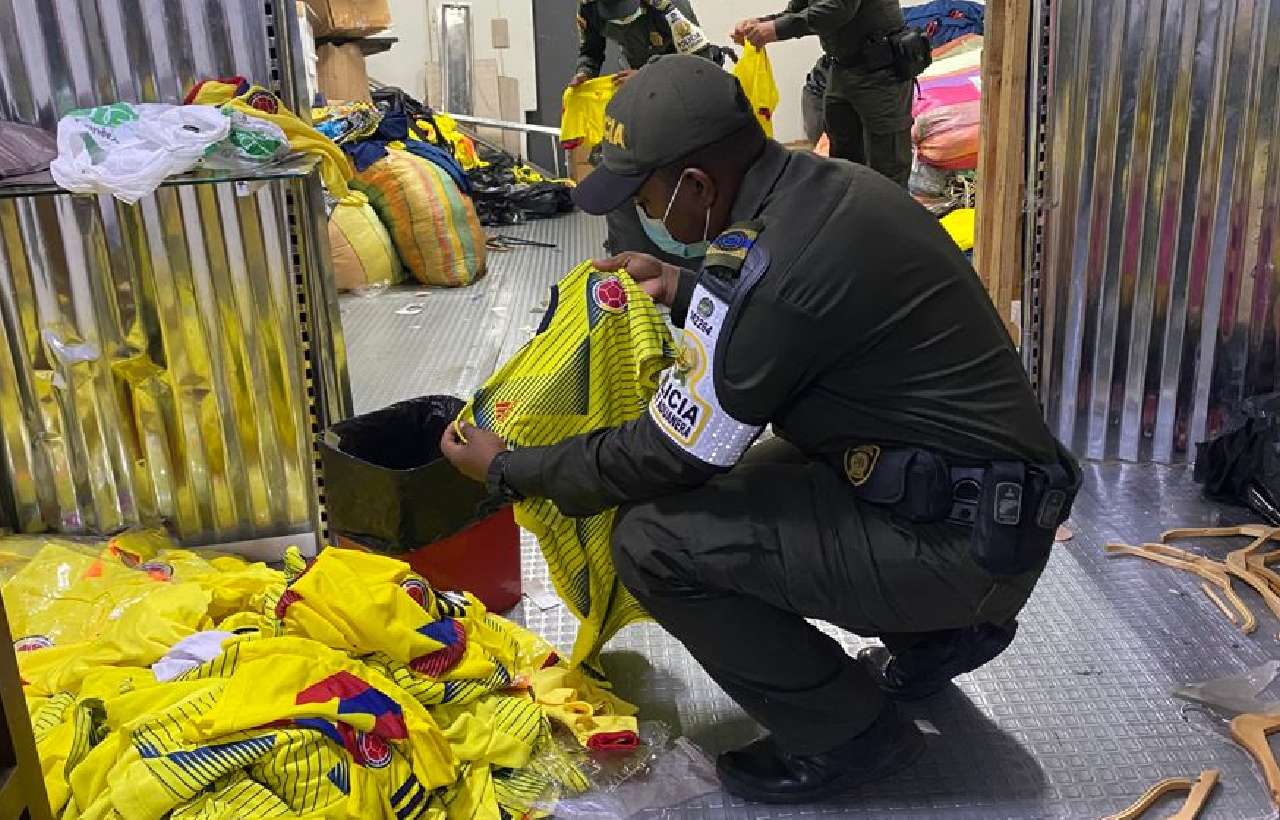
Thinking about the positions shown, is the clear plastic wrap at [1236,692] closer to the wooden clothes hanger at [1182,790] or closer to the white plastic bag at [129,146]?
the wooden clothes hanger at [1182,790]

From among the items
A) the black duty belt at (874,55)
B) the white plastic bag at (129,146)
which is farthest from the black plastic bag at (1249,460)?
the white plastic bag at (129,146)

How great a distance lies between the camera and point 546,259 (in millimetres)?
5547

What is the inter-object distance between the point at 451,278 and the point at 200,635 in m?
3.34

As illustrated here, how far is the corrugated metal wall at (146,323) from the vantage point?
6.75ft

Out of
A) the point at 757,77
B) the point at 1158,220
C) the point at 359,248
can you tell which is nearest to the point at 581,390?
the point at 1158,220

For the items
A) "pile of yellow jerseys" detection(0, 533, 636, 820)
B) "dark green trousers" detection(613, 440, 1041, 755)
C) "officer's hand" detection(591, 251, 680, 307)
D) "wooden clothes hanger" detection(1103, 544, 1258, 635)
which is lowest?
"wooden clothes hanger" detection(1103, 544, 1258, 635)

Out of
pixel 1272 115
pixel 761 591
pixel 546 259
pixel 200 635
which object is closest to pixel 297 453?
pixel 200 635

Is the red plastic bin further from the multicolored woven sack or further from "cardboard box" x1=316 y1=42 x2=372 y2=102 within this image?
"cardboard box" x1=316 y1=42 x2=372 y2=102

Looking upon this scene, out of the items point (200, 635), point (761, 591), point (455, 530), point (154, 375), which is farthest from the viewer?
point (154, 375)

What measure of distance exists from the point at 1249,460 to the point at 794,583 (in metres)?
1.54

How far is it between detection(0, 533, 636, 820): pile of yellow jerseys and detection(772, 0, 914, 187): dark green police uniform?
8.10 feet

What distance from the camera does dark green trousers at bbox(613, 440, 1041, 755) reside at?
5.02 feet

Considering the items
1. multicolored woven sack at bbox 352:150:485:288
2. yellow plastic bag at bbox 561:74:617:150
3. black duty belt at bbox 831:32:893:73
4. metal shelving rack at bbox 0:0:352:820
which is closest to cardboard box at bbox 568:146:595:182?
multicolored woven sack at bbox 352:150:485:288

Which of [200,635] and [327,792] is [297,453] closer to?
[200,635]
